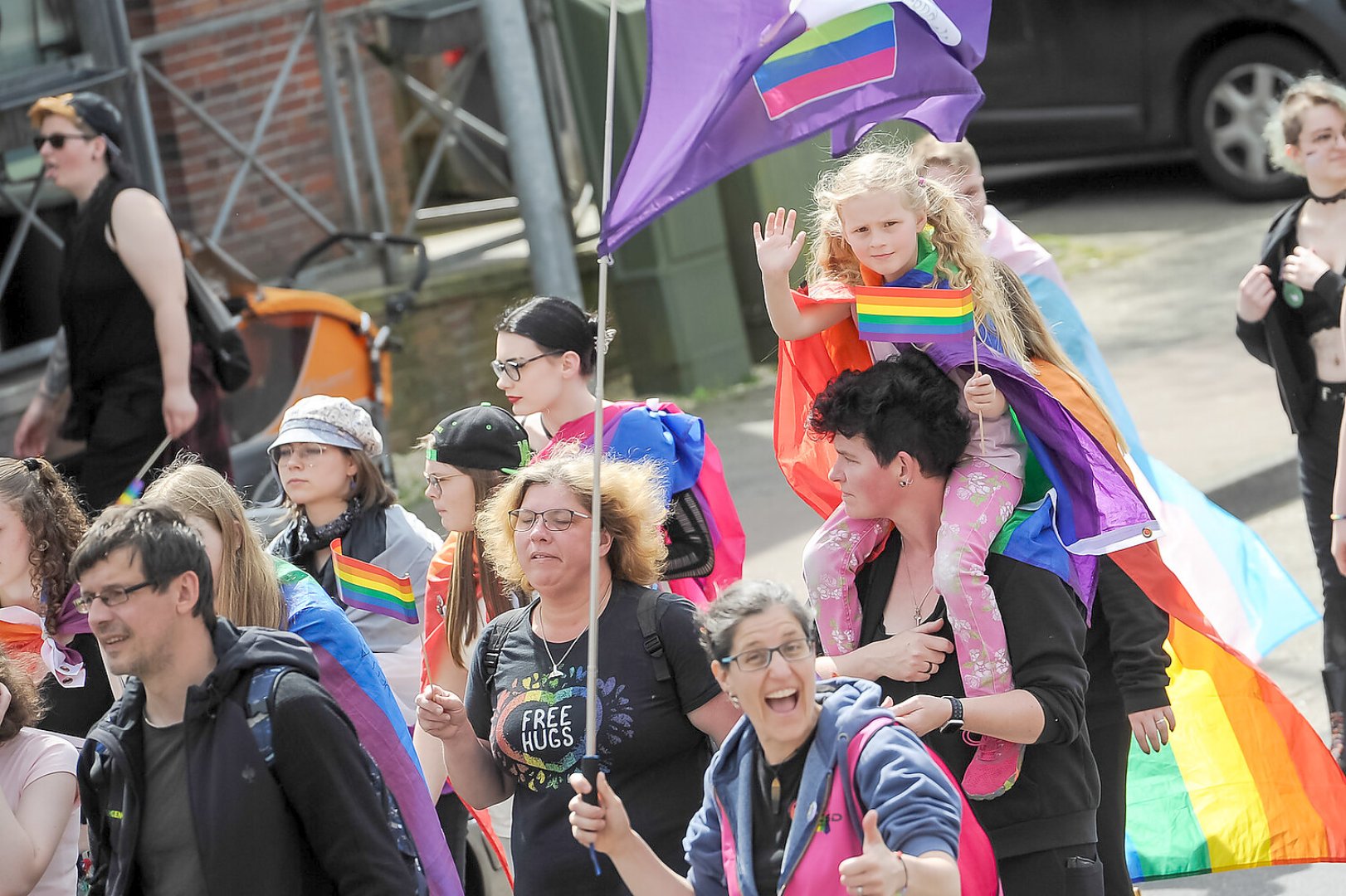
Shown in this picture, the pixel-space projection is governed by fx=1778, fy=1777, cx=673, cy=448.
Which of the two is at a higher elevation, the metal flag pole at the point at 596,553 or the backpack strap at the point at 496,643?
the metal flag pole at the point at 596,553

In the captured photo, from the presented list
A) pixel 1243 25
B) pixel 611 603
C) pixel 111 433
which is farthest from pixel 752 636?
pixel 1243 25

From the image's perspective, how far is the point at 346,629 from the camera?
12.0ft

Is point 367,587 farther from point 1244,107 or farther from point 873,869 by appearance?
point 1244,107

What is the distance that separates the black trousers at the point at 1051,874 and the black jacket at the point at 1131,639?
515 millimetres

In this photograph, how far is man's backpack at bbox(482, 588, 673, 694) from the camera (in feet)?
11.5

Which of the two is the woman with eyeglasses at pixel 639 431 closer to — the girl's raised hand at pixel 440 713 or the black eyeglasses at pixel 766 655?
the girl's raised hand at pixel 440 713

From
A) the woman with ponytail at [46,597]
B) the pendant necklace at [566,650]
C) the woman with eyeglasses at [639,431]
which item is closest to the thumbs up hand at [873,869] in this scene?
the pendant necklace at [566,650]

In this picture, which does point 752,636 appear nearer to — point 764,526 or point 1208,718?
point 1208,718

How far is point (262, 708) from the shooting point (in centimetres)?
289

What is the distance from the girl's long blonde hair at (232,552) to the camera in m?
3.57

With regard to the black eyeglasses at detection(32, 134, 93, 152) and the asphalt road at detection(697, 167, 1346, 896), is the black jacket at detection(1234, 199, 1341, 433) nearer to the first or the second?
the asphalt road at detection(697, 167, 1346, 896)

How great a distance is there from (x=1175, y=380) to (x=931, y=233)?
19.3 feet

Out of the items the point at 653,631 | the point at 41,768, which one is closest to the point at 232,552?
the point at 41,768

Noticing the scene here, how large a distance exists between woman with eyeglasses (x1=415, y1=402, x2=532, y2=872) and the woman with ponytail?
2.65ft
